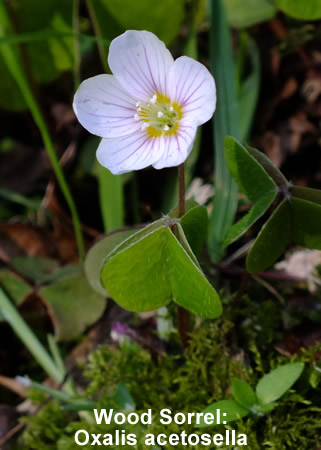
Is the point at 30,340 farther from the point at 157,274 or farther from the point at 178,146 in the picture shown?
the point at 178,146

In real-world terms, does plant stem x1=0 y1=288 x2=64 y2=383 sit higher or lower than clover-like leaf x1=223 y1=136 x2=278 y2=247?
lower

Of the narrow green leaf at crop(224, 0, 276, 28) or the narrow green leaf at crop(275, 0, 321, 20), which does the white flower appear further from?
the narrow green leaf at crop(224, 0, 276, 28)

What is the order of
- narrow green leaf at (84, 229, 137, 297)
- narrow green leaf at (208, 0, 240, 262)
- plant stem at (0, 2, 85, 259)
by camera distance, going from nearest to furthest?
narrow green leaf at (84, 229, 137, 297) → narrow green leaf at (208, 0, 240, 262) → plant stem at (0, 2, 85, 259)

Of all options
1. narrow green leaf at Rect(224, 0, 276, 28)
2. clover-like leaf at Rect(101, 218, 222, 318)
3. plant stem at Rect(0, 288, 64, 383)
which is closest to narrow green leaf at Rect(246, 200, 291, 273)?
clover-like leaf at Rect(101, 218, 222, 318)

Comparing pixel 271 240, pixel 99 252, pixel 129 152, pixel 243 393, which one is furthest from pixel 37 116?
pixel 243 393

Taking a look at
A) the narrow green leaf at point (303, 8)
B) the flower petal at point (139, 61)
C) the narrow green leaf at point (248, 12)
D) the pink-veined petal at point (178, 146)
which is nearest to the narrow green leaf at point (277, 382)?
the pink-veined petal at point (178, 146)

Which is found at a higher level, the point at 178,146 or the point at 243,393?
the point at 178,146
